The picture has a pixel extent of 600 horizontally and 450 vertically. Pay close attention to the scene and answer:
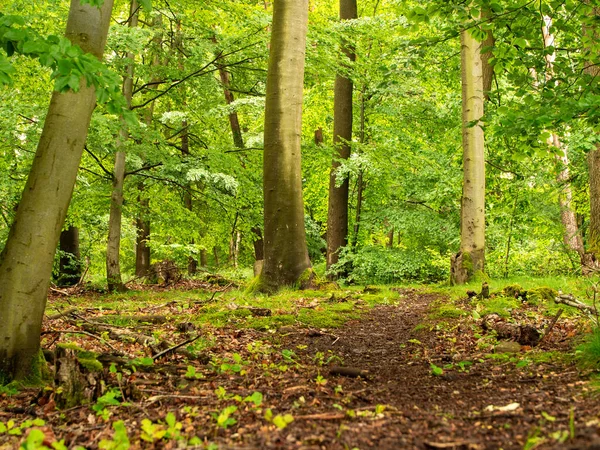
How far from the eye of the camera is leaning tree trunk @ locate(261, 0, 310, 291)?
8633 millimetres

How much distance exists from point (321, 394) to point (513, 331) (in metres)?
2.47

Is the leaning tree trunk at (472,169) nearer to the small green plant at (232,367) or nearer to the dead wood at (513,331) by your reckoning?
the dead wood at (513,331)

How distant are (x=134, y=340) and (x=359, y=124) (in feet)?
43.4

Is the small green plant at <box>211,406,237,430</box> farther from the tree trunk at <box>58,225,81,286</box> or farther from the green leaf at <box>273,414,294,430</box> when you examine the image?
the tree trunk at <box>58,225,81,286</box>

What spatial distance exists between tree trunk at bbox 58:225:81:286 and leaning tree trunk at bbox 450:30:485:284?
10641mm

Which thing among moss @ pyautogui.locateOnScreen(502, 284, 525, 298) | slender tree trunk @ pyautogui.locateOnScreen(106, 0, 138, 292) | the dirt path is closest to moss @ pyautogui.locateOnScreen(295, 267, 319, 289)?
moss @ pyautogui.locateOnScreen(502, 284, 525, 298)

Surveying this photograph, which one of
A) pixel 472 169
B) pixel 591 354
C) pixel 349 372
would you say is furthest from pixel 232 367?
pixel 472 169

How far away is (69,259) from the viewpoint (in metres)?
14.5

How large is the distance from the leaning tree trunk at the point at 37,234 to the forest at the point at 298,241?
15 mm

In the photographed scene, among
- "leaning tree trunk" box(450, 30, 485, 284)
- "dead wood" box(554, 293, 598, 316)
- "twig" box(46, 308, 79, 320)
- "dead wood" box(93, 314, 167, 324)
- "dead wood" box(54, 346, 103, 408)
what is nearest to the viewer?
"dead wood" box(54, 346, 103, 408)

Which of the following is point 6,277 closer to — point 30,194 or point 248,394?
point 30,194

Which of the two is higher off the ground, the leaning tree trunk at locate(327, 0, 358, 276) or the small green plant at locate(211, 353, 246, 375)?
the leaning tree trunk at locate(327, 0, 358, 276)

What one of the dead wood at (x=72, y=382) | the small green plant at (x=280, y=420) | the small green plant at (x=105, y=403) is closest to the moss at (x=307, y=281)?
the dead wood at (x=72, y=382)

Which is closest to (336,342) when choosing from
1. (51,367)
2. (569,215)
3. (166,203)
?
(51,367)
